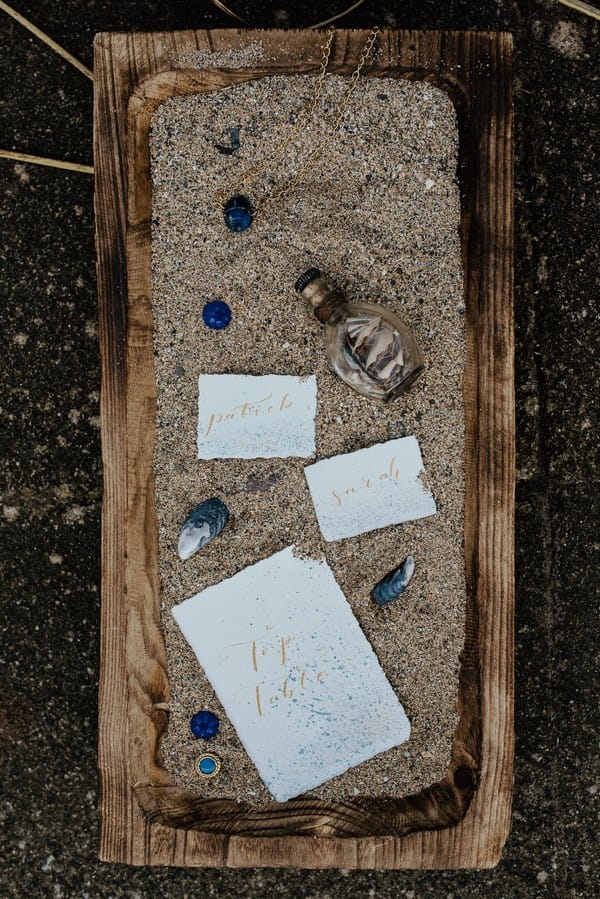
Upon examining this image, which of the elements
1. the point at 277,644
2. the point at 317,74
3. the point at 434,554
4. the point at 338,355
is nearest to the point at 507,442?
the point at 434,554

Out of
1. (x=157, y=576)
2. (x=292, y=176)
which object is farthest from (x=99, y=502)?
(x=292, y=176)

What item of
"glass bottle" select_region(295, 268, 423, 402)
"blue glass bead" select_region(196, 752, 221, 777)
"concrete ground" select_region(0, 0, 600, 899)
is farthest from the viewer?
"concrete ground" select_region(0, 0, 600, 899)

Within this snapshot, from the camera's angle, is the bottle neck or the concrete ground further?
the concrete ground

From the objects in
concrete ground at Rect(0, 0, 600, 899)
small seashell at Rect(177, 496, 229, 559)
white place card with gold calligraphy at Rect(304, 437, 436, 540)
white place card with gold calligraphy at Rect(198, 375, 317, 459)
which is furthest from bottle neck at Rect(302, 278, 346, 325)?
concrete ground at Rect(0, 0, 600, 899)

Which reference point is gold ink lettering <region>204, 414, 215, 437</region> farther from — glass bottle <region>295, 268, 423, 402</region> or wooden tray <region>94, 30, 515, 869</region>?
glass bottle <region>295, 268, 423, 402</region>

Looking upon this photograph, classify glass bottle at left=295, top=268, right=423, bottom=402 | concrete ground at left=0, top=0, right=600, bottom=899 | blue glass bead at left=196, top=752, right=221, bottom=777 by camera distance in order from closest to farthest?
glass bottle at left=295, top=268, right=423, bottom=402 → blue glass bead at left=196, top=752, right=221, bottom=777 → concrete ground at left=0, top=0, right=600, bottom=899

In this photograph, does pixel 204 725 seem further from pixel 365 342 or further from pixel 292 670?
pixel 365 342

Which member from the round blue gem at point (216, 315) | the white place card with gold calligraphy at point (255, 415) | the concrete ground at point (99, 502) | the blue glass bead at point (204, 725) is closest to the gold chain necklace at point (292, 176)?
the round blue gem at point (216, 315)
